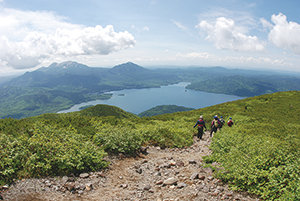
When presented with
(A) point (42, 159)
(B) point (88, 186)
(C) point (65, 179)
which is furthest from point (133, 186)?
(A) point (42, 159)

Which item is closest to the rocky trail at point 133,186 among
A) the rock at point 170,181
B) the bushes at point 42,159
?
the rock at point 170,181

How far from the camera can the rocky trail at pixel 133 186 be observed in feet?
20.4

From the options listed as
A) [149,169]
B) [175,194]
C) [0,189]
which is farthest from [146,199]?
[0,189]

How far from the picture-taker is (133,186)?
779 centimetres

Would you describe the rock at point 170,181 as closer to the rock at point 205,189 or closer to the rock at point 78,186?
the rock at point 205,189

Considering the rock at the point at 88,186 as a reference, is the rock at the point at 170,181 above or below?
below

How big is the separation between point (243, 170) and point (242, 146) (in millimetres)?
2859

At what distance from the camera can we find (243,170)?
6578 millimetres

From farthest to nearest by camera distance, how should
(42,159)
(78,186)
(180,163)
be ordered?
A: 1. (180,163)
2. (42,159)
3. (78,186)

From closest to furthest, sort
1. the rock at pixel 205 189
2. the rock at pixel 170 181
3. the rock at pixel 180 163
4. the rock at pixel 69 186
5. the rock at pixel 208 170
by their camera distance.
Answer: the rock at pixel 205 189
the rock at pixel 69 186
the rock at pixel 170 181
the rock at pixel 208 170
the rock at pixel 180 163

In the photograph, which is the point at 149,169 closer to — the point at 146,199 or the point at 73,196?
the point at 146,199

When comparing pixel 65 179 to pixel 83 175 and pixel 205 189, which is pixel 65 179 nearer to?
pixel 83 175

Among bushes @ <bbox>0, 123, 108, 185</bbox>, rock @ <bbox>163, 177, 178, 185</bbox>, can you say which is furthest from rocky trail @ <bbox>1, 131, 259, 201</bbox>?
bushes @ <bbox>0, 123, 108, 185</bbox>

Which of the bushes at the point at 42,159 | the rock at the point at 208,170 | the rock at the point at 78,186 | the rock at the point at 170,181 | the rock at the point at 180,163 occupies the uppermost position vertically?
the bushes at the point at 42,159
